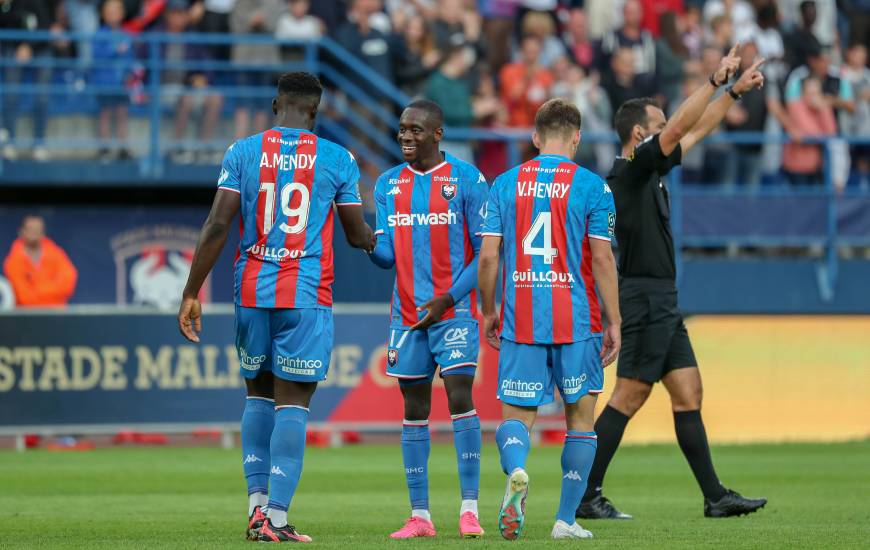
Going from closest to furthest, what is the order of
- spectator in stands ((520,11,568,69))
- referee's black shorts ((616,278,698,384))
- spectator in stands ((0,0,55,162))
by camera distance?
1. referee's black shorts ((616,278,698,384))
2. spectator in stands ((0,0,55,162))
3. spectator in stands ((520,11,568,69))

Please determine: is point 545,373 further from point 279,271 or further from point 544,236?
point 279,271

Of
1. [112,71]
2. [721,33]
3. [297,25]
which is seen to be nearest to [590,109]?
[721,33]

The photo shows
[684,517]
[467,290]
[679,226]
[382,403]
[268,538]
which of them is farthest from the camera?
[679,226]

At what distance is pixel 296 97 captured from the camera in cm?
869

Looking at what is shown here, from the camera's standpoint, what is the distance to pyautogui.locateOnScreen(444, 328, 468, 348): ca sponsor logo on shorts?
9.12 meters

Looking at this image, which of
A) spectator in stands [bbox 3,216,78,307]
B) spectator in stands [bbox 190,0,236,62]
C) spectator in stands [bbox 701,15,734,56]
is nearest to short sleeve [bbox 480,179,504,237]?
spectator in stands [bbox 3,216,78,307]

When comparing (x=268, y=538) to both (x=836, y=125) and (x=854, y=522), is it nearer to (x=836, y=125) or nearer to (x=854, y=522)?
(x=854, y=522)

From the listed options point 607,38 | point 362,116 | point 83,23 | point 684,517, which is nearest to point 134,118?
point 83,23

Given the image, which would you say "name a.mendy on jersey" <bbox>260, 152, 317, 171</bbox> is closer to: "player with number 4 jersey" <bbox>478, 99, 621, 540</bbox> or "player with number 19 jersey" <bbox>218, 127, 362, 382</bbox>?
"player with number 19 jersey" <bbox>218, 127, 362, 382</bbox>

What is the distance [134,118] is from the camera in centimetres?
2019

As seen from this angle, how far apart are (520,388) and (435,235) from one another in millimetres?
1166

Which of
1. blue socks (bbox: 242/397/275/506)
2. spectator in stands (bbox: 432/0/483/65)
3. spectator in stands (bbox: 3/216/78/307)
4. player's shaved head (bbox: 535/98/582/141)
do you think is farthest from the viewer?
spectator in stands (bbox: 432/0/483/65)

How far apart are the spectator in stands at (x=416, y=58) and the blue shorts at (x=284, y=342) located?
12.2 m

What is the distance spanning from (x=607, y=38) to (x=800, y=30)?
2.73m
